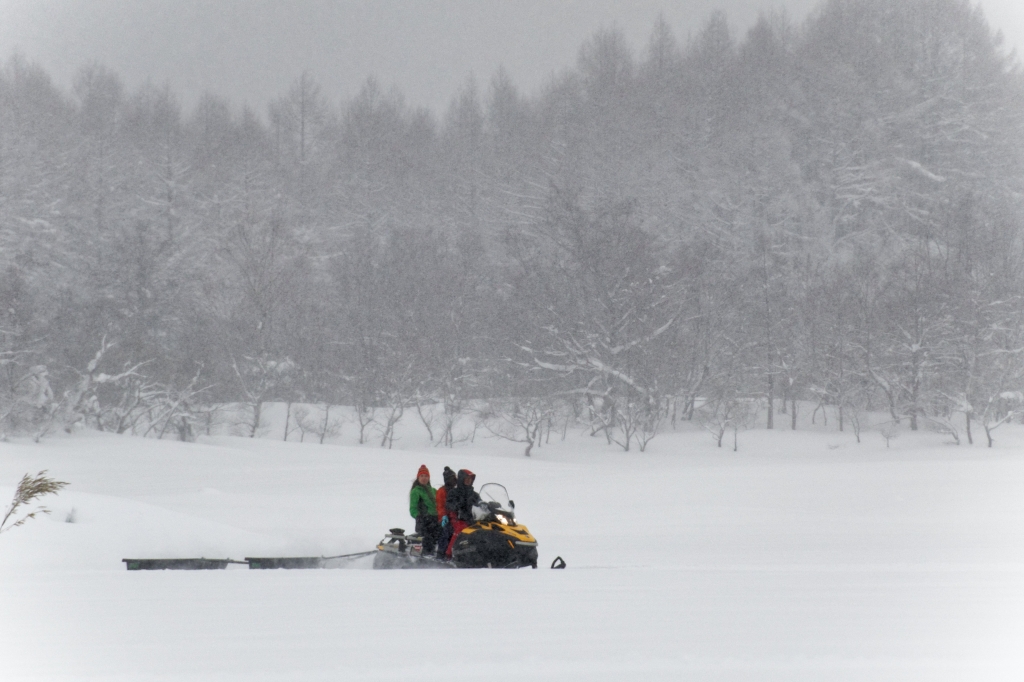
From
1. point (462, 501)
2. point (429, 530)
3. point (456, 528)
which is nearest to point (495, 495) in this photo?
point (462, 501)

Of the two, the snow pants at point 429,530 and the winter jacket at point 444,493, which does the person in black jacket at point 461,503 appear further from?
the snow pants at point 429,530

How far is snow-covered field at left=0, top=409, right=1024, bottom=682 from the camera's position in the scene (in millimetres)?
4504

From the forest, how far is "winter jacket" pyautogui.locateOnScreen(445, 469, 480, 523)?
2251cm

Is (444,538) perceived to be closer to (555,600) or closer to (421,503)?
(421,503)

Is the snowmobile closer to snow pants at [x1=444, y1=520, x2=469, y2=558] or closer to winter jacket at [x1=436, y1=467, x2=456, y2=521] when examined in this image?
snow pants at [x1=444, y1=520, x2=469, y2=558]

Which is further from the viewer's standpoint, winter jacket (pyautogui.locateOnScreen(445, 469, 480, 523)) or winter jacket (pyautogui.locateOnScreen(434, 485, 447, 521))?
winter jacket (pyautogui.locateOnScreen(434, 485, 447, 521))

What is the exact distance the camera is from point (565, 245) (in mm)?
39406

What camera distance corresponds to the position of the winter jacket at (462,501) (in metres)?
9.26

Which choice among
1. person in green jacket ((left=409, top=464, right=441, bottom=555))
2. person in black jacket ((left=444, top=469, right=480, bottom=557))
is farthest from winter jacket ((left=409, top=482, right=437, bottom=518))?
person in black jacket ((left=444, top=469, right=480, bottom=557))

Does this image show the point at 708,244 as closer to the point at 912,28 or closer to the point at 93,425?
the point at 912,28

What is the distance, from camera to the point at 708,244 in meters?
41.2

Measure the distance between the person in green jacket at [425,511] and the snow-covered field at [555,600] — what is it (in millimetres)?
719

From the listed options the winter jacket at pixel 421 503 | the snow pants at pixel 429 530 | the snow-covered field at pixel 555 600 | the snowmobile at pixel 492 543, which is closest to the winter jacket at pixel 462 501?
the snowmobile at pixel 492 543

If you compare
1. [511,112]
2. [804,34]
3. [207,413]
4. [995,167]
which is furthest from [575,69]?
[207,413]
